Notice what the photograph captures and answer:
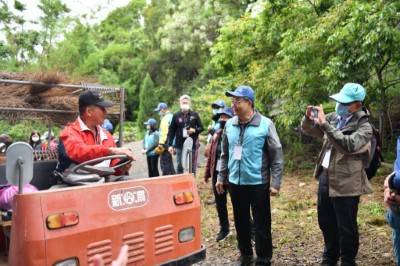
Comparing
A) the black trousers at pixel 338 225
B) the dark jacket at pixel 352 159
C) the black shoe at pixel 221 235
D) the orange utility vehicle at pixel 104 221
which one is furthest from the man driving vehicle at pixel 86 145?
the black shoe at pixel 221 235

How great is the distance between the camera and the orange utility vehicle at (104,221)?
2852 millimetres

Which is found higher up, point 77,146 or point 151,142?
point 77,146

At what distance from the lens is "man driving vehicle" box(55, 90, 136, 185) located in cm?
373

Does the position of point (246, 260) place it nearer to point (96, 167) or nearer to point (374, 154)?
point (374, 154)

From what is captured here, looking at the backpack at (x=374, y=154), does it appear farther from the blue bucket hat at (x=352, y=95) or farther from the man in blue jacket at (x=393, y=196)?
the man in blue jacket at (x=393, y=196)

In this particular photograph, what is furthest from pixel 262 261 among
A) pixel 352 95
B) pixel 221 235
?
pixel 352 95

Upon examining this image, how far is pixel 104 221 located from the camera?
126 inches

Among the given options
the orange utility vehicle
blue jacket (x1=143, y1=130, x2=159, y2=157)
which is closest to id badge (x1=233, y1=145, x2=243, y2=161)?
the orange utility vehicle

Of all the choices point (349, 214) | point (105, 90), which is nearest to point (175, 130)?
point (105, 90)

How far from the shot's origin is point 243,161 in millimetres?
4590

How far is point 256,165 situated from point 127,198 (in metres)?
1.68

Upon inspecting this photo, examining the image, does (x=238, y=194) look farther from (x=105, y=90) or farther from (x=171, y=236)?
(x=105, y=90)

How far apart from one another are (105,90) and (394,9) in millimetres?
4661

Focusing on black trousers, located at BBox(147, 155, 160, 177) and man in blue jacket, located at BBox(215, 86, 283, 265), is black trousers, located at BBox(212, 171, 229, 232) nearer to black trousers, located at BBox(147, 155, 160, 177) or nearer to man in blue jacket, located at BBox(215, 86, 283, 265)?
man in blue jacket, located at BBox(215, 86, 283, 265)
